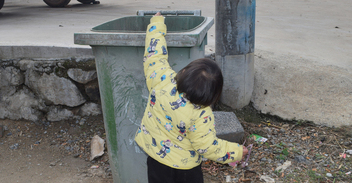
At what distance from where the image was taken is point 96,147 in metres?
3.07

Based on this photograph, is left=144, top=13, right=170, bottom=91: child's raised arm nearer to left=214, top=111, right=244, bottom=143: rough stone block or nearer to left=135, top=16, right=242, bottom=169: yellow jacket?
left=135, top=16, right=242, bottom=169: yellow jacket

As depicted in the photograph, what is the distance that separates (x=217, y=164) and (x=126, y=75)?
4.19 feet

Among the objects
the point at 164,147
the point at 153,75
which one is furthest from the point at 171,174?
the point at 153,75

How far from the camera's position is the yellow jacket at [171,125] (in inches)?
58.2

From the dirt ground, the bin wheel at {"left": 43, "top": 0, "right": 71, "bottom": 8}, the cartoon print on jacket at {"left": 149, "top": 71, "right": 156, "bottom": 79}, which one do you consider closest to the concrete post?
the dirt ground

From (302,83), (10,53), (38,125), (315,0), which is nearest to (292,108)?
(302,83)

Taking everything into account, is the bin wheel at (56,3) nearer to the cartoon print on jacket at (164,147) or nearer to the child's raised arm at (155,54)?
the child's raised arm at (155,54)

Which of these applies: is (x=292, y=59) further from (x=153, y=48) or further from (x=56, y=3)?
(x=56, y=3)

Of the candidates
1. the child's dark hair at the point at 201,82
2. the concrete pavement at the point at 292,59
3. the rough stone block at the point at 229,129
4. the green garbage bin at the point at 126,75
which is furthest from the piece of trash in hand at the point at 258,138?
the child's dark hair at the point at 201,82

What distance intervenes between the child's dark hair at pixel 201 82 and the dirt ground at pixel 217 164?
1315mm

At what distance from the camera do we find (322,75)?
3.40m

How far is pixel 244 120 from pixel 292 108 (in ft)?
1.74

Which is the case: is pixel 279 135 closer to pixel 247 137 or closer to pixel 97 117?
pixel 247 137

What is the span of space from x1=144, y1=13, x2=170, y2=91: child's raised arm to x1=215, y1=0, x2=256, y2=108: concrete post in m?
1.56
